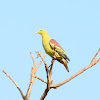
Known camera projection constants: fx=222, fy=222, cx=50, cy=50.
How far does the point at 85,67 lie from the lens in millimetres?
4738

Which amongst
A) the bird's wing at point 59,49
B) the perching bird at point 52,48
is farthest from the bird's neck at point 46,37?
the bird's wing at point 59,49

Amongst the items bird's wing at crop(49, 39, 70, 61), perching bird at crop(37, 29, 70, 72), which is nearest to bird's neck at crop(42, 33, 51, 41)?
perching bird at crop(37, 29, 70, 72)

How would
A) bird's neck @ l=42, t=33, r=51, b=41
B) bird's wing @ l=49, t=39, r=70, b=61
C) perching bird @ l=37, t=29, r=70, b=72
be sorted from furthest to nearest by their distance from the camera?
bird's neck @ l=42, t=33, r=51, b=41
bird's wing @ l=49, t=39, r=70, b=61
perching bird @ l=37, t=29, r=70, b=72

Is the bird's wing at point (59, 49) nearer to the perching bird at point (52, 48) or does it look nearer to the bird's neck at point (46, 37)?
the perching bird at point (52, 48)

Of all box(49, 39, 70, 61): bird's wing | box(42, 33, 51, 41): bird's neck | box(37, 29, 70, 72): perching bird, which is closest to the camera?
box(37, 29, 70, 72): perching bird

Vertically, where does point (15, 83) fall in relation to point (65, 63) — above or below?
above

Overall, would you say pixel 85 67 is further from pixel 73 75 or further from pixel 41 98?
pixel 41 98

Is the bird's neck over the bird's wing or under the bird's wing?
over

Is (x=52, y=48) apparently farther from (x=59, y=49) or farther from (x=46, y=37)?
(x=46, y=37)

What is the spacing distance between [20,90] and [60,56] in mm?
1978

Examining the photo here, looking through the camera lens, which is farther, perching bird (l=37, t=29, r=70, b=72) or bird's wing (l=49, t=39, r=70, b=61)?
bird's wing (l=49, t=39, r=70, b=61)

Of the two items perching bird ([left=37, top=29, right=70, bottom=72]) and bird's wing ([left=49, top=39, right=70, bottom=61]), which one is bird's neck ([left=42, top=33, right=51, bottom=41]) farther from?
bird's wing ([left=49, top=39, right=70, bottom=61])

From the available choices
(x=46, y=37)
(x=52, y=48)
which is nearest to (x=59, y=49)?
(x=52, y=48)

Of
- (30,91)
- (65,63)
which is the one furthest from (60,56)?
(30,91)
